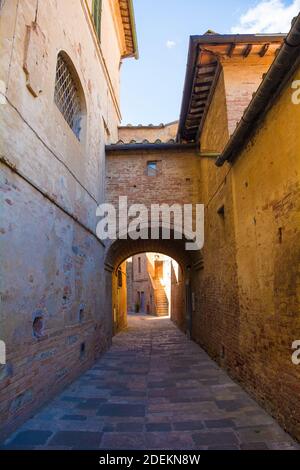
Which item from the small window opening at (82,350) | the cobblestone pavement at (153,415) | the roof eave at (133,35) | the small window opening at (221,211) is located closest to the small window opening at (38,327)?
the cobblestone pavement at (153,415)

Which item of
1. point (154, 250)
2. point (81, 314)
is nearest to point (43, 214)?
point (81, 314)

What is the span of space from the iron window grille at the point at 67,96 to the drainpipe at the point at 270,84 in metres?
3.27

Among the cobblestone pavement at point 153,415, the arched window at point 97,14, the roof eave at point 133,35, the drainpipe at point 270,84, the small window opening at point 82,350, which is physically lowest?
the cobblestone pavement at point 153,415

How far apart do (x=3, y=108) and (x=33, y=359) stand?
3119 millimetres

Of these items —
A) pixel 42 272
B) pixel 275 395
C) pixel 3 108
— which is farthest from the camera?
pixel 42 272

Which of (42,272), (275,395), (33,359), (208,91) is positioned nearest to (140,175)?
(208,91)

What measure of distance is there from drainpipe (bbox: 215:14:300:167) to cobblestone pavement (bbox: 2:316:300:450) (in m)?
4.00

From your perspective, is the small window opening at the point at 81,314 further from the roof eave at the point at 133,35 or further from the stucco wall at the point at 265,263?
the roof eave at the point at 133,35

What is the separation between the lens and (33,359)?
3.66 meters

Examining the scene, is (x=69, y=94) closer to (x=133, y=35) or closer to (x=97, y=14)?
(x=97, y=14)

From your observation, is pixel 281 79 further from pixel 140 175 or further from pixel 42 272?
pixel 140 175

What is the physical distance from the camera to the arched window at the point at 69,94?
5.25 m

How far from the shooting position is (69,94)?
583cm
